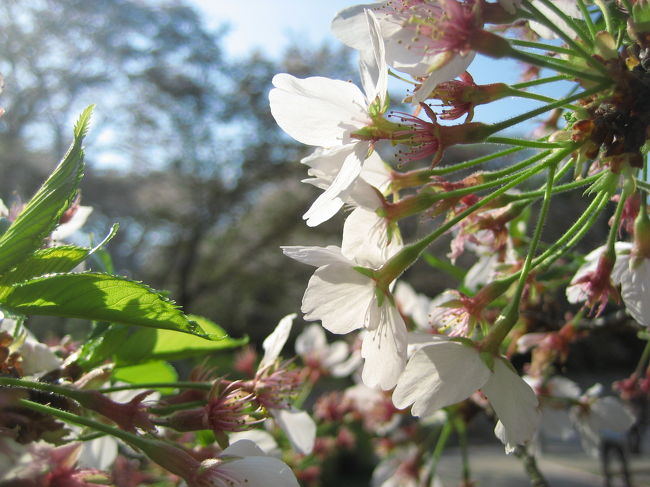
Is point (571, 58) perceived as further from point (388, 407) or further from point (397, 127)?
point (388, 407)

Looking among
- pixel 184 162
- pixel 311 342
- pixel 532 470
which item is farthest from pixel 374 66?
pixel 184 162

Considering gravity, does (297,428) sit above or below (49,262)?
below

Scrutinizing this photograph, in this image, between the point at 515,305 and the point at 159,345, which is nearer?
the point at 515,305

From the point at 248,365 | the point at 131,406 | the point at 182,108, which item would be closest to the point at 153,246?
the point at 182,108

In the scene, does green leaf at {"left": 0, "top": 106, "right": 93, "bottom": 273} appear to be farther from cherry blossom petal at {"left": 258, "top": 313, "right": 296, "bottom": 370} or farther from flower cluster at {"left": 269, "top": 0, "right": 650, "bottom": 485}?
cherry blossom petal at {"left": 258, "top": 313, "right": 296, "bottom": 370}

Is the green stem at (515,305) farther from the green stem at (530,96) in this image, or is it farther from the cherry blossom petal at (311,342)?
the cherry blossom petal at (311,342)

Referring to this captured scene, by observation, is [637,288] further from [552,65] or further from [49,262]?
[49,262]

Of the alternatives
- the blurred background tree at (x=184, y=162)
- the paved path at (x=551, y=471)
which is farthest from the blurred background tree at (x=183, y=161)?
the paved path at (x=551, y=471)
